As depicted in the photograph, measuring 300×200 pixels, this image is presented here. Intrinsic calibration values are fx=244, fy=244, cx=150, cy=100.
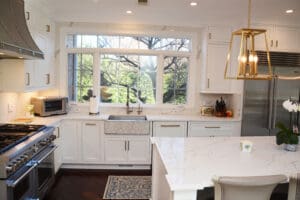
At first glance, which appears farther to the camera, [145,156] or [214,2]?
[145,156]

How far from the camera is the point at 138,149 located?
3893 millimetres

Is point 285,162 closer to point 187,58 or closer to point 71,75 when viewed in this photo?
point 187,58

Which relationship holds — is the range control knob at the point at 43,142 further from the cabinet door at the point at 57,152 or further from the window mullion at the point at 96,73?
the window mullion at the point at 96,73

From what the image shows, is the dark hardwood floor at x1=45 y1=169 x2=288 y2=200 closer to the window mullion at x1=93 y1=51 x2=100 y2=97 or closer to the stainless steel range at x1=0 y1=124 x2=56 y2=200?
the stainless steel range at x1=0 y1=124 x2=56 y2=200

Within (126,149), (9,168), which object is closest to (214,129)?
(126,149)

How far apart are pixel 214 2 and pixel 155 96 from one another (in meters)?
→ 1.86

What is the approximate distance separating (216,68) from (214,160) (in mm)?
2500

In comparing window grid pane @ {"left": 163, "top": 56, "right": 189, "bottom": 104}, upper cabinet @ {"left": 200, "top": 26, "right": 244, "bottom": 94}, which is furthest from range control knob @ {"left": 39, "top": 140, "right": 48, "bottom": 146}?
upper cabinet @ {"left": 200, "top": 26, "right": 244, "bottom": 94}

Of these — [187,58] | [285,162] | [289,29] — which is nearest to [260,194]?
[285,162]

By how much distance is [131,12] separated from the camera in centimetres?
398

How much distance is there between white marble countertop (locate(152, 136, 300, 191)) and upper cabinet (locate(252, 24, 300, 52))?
211 centimetres

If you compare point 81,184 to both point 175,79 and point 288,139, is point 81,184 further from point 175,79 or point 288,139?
point 288,139

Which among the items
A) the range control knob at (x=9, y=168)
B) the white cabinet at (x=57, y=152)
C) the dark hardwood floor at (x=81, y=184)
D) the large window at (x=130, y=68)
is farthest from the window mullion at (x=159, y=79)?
the range control knob at (x=9, y=168)

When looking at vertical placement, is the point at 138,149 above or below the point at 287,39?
below
